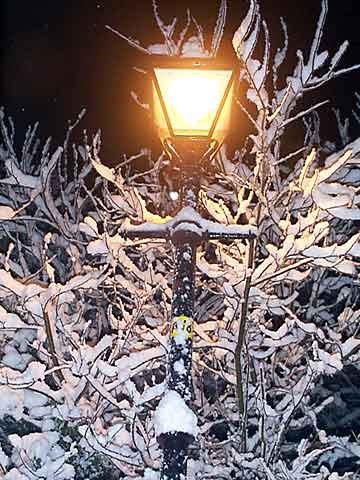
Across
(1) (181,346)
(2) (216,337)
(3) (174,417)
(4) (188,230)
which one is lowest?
(2) (216,337)

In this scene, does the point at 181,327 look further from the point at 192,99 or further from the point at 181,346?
the point at 192,99

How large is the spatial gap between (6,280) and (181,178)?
1930 mm

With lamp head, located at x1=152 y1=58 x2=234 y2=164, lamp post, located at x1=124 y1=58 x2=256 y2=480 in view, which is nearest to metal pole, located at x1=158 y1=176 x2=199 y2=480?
lamp post, located at x1=124 y1=58 x2=256 y2=480

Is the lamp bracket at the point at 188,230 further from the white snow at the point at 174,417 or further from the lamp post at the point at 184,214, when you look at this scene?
the white snow at the point at 174,417

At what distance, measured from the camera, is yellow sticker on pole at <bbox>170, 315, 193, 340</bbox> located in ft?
12.0

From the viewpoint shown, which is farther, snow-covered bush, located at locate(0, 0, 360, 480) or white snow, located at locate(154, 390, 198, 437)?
snow-covered bush, located at locate(0, 0, 360, 480)

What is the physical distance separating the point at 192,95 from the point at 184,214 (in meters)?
0.56

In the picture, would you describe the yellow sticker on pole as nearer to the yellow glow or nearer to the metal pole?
the metal pole

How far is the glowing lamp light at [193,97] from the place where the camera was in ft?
12.1

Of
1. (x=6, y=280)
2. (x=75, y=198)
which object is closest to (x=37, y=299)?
(x=6, y=280)

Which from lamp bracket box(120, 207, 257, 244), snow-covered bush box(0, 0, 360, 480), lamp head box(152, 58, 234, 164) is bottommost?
snow-covered bush box(0, 0, 360, 480)

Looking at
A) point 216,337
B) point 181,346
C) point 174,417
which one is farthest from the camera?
point 216,337

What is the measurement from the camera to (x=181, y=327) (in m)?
3.67

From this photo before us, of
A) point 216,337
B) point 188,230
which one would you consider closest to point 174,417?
point 188,230
